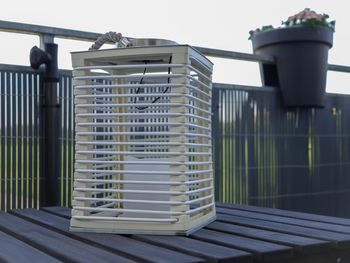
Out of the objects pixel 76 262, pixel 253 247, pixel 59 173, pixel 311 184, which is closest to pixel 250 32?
pixel 311 184

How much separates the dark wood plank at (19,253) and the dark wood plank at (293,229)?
74cm

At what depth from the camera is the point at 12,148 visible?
231cm

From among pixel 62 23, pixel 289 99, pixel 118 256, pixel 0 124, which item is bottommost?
pixel 118 256

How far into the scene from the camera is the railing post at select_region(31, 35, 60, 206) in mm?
2369

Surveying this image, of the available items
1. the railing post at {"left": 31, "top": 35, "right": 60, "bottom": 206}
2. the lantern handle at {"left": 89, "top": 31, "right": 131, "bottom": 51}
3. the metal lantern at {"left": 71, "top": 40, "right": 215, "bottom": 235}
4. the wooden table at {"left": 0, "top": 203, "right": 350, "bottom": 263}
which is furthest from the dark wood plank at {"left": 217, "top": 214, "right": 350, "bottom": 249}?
the railing post at {"left": 31, "top": 35, "right": 60, "bottom": 206}

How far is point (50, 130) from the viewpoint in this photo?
238cm

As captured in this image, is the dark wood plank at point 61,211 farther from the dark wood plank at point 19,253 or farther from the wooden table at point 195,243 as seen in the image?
the dark wood plank at point 19,253

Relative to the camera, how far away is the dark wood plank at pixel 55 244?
1.22 metres

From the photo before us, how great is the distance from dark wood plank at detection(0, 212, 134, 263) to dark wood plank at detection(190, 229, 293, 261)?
319 mm

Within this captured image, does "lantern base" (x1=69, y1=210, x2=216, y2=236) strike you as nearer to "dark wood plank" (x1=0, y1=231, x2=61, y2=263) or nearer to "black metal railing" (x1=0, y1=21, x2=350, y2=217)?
"dark wood plank" (x1=0, y1=231, x2=61, y2=263)

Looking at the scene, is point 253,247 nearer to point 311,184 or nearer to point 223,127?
point 223,127

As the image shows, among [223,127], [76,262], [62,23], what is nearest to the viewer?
[76,262]

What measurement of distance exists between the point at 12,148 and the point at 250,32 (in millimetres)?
1909

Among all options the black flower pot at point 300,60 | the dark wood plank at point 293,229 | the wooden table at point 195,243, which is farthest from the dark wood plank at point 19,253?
the black flower pot at point 300,60
